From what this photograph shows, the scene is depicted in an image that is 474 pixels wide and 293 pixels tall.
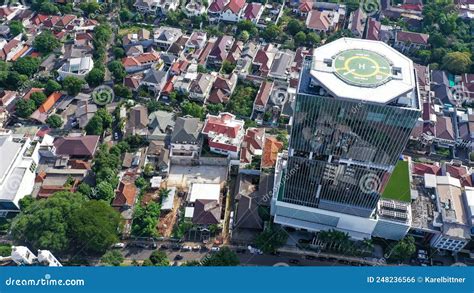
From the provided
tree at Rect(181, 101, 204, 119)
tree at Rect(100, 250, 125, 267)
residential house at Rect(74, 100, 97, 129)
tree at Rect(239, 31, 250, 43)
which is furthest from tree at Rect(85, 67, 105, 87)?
tree at Rect(100, 250, 125, 267)

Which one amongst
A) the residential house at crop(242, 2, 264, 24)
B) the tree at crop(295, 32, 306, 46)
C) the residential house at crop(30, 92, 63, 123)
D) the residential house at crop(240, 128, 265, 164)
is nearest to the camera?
the residential house at crop(240, 128, 265, 164)

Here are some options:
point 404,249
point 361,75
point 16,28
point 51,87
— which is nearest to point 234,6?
point 51,87

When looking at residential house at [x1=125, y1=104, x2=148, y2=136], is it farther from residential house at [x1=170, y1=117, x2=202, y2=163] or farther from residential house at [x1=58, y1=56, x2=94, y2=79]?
residential house at [x1=58, y1=56, x2=94, y2=79]

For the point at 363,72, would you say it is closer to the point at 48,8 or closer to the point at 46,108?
the point at 46,108

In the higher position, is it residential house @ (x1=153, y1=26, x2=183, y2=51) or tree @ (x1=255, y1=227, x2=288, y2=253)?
residential house @ (x1=153, y1=26, x2=183, y2=51)

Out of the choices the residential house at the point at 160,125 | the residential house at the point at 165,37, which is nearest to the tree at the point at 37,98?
the residential house at the point at 160,125
